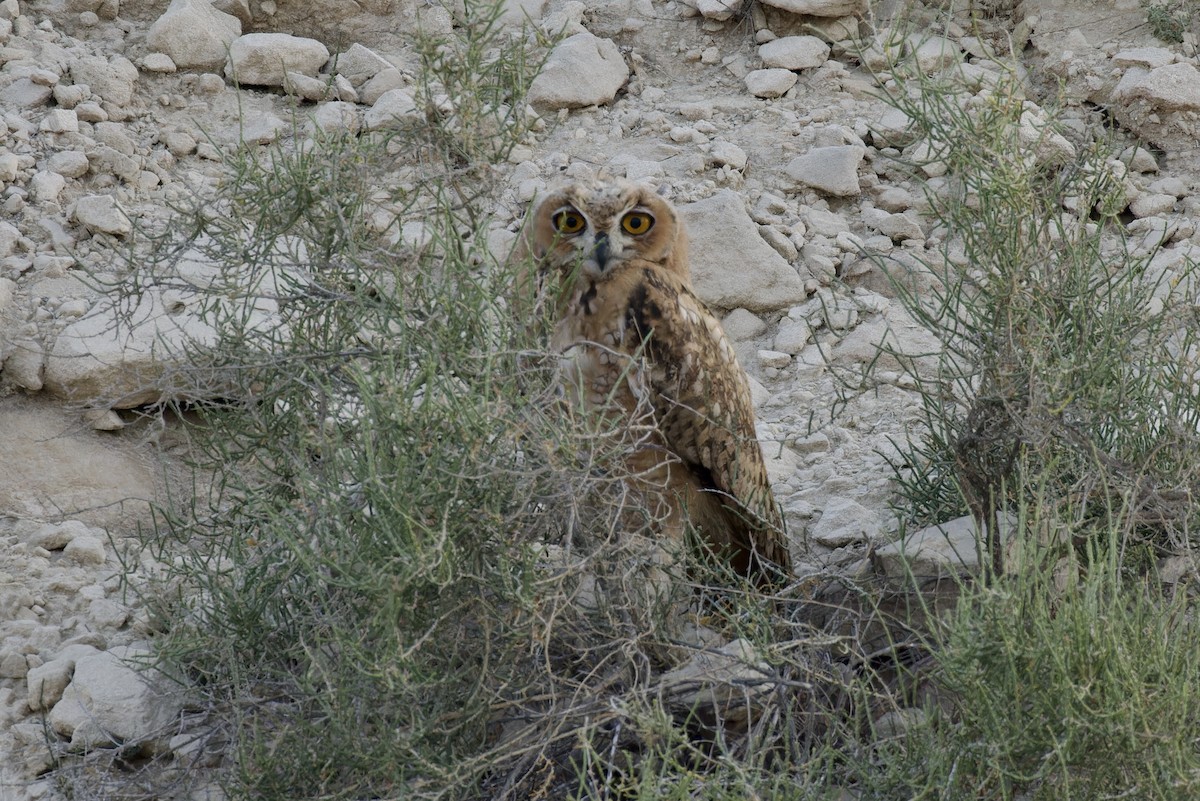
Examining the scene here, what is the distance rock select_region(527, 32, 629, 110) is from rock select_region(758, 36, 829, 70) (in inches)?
33.2

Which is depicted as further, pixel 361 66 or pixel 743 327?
pixel 361 66

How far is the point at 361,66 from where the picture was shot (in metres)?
6.99

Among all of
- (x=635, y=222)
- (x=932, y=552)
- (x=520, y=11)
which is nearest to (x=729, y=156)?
(x=520, y=11)

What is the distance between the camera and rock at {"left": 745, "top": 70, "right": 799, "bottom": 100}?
7.23m

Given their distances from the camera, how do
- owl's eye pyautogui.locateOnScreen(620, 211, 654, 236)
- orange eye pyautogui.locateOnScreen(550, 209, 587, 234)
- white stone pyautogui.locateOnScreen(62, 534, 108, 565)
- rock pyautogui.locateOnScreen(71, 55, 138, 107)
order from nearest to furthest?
white stone pyautogui.locateOnScreen(62, 534, 108, 565)
orange eye pyautogui.locateOnScreen(550, 209, 587, 234)
owl's eye pyautogui.locateOnScreen(620, 211, 654, 236)
rock pyautogui.locateOnScreen(71, 55, 138, 107)

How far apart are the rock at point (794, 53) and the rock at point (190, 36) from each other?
9.79ft

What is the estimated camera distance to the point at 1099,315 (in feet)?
12.1

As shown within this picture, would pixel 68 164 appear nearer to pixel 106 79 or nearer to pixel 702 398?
pixel 106 79

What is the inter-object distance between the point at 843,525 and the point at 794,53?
11.5 ft

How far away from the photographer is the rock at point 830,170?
661 centimetres

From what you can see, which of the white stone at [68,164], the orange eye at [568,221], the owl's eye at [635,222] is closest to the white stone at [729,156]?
the owl's eye at [635,222]

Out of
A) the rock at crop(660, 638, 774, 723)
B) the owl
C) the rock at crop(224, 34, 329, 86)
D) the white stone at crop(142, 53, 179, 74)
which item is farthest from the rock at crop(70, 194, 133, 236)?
the rock at crop(660, 638, 774, 723)

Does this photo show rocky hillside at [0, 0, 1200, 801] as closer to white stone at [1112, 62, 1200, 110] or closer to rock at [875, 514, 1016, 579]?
white stone at [1112, 62, 1200, 110]

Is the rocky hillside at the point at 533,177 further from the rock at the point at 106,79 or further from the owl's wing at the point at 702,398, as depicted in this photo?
the owl's wing at the point at 702,398
